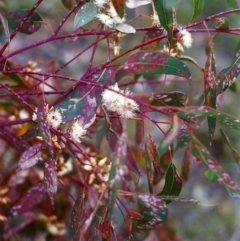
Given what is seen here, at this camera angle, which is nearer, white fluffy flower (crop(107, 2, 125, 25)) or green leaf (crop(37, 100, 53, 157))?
green leaf (crop(37, 100, 53, 157))

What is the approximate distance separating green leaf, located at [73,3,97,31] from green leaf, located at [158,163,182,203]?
219 mm

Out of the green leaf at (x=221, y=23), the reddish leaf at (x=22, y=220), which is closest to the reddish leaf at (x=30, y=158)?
the green leaf at (x=221, y=23)

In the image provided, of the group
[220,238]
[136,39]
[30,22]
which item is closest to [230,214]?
[220,238]

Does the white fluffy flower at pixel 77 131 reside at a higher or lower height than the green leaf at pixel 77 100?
lower

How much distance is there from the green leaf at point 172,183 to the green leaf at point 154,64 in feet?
0.44

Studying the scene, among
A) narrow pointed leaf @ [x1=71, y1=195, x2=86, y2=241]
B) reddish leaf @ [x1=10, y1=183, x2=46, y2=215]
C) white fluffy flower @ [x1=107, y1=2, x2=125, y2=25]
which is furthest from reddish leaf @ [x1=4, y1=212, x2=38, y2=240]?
white fluffy flower @ [x1=107, y1=2, x2=125, y2=25]

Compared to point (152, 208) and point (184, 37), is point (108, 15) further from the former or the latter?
point (152, 208)

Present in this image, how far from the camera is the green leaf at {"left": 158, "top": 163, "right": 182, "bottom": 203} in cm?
74

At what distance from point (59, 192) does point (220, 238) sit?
2.30 feet

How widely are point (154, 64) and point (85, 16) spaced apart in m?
0.10

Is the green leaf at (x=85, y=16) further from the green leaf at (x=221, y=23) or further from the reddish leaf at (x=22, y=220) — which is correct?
the reddish leaf at (x=22, y=220)

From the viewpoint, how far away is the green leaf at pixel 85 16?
68 cm

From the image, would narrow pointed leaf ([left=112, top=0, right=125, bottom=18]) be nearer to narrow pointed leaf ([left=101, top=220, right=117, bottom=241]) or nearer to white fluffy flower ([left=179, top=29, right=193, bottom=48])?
white fluffy flower ([left=179, top=29, right=193, bottom=48])

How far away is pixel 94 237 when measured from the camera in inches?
26.0
